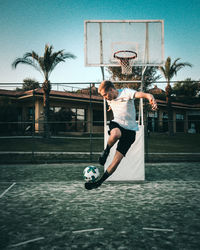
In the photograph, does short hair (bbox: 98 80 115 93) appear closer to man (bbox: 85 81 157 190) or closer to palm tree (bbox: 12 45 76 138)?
man (bbox: 85 81 157 190)

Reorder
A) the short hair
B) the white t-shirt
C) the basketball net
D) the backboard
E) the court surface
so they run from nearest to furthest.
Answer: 1. the court surface
2. the short hair
3. the white t-shirt
4. the basketball net
5. the backboard

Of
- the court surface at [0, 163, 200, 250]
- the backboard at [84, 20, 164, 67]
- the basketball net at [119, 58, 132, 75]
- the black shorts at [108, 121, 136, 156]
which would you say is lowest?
the court surface at [0, 163, 200, 250]

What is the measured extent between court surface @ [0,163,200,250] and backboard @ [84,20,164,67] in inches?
151

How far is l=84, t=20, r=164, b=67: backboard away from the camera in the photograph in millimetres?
7578

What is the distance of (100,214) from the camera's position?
3.78 metres

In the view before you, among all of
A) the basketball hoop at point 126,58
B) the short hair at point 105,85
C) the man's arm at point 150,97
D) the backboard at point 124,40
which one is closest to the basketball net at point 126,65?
the basketball hoop at point 126,58

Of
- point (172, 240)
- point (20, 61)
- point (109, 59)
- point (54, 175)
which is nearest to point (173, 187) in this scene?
point (172, 240)

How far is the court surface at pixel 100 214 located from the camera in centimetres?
280

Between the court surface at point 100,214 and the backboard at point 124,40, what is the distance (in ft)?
12.6

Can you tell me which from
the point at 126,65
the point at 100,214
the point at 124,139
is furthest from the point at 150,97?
the point at 126,65

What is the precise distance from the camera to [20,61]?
15562mm

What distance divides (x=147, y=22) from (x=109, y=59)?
1.76 meters

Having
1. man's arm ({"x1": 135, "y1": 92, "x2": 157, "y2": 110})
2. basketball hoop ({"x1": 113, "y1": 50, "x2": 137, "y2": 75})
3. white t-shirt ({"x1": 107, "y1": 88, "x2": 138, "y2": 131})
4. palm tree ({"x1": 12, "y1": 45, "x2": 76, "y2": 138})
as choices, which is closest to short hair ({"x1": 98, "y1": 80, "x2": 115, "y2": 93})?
white t-shirt ({"x1": 107, "y1": 88, "x2": 138, "y2": 131})

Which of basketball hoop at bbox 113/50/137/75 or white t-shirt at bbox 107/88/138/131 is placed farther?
basketball hoop at bbox 113/50/137/75
